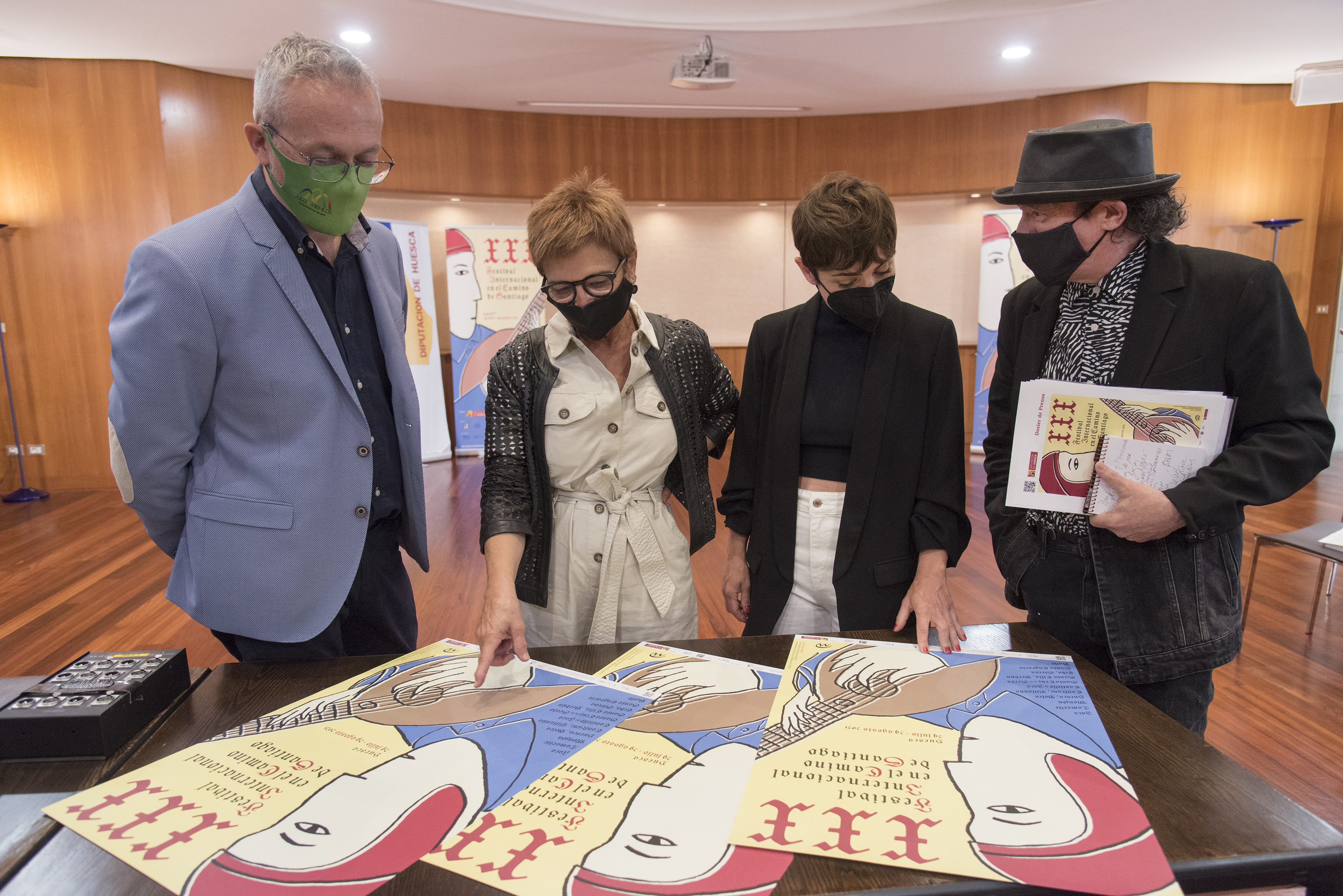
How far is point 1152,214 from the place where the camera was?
1307 mm

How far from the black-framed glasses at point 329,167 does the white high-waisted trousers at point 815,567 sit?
99 centimetres

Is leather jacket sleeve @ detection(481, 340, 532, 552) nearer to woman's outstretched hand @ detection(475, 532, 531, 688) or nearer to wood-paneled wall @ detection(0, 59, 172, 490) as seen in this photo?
woman's outstretched hand @ detection(475, 532, 531, 688)

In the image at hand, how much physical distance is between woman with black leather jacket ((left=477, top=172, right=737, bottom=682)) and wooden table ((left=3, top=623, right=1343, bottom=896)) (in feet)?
1.90

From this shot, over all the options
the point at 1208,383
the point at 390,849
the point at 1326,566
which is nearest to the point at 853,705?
the point at 390,849

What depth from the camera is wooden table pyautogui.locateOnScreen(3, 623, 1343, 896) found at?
0.73 meters

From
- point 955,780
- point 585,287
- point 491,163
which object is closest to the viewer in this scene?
point 955,780

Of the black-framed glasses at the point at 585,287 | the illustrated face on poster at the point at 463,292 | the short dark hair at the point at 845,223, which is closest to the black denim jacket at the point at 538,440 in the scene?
the black-framed glasses at the point at 585,287

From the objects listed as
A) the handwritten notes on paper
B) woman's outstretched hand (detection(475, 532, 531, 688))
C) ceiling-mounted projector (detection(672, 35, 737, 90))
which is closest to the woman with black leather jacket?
woman's outstretched hand (detection(475, 532, 531, 688))

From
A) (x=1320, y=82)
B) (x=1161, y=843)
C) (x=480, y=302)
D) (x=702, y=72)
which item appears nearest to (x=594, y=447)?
(x=1161, y=843)

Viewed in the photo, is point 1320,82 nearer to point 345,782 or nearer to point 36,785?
point 345,782

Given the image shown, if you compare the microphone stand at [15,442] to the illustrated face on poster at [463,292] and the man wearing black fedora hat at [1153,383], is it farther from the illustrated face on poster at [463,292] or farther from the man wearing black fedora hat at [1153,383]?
the man wearing black fedora hat at [1153,383]

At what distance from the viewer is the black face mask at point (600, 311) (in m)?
1.44

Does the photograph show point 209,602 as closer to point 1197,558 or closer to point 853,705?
point 853,705

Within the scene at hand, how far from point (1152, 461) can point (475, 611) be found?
3.23 metres
